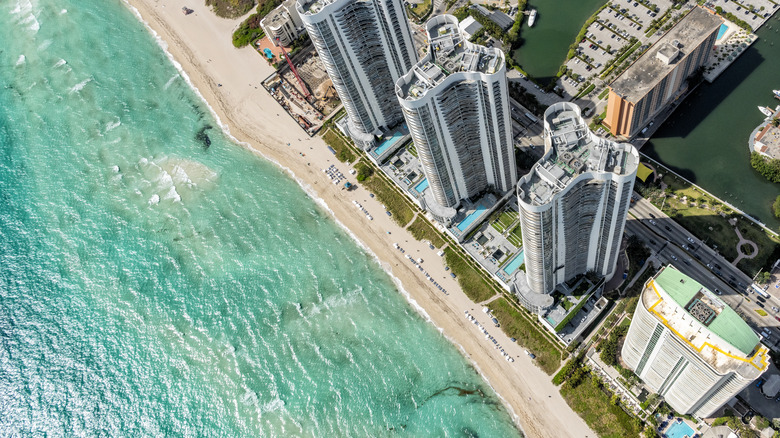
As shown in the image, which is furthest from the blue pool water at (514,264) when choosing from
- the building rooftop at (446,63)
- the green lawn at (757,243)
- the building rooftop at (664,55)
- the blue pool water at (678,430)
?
the green lawn at (757,243)

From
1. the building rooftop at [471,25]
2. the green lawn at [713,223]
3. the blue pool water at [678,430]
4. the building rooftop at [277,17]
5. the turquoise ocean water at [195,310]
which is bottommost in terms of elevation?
the turquoise ocean water at [195,310]

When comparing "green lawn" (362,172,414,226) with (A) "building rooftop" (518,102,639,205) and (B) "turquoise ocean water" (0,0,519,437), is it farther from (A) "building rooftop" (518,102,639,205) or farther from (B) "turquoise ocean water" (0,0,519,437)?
(A) "building rooftop" (518,102,639,205)

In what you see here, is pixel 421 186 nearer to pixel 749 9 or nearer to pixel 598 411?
pixel 598 411

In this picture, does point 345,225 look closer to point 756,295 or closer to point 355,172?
point 355,172

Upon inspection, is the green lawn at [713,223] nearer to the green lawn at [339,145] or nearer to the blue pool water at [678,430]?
the blue pool water at [678,430]

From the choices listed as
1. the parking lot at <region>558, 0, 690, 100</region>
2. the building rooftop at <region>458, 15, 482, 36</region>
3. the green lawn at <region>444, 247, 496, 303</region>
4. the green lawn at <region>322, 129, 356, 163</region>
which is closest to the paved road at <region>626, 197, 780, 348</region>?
the green lawn at <region>444, 247, 496, 303</region>

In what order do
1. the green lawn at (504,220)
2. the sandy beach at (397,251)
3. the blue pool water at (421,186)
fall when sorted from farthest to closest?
the blue pool water at (421,186), the green lawn at (504,220), the sandy beach at (397,251)
